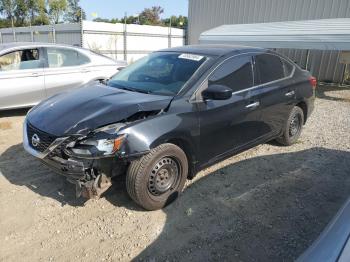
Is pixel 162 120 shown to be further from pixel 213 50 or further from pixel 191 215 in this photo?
pixel 213 50

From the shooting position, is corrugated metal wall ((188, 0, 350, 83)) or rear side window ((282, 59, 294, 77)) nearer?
rear side window ((282, 59, 294, 77))

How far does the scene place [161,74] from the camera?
13.9 ft

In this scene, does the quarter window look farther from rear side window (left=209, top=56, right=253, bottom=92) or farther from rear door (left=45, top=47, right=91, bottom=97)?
rear side window (left=209, top=56, right=253, bottom=92)

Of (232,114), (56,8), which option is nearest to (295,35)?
(232,114)

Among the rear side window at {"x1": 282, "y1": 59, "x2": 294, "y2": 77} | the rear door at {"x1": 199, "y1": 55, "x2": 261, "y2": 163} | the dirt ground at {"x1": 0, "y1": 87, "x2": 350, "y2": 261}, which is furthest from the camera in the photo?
the rear side window at {"x1": 282, "y1": 59, "x2": 294, "y2": 77}

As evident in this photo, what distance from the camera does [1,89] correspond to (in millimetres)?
6426

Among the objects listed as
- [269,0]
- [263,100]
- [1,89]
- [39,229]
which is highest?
[269,0]

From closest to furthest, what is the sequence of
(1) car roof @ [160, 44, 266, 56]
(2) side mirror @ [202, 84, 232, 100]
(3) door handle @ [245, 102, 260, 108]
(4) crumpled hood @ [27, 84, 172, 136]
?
(4) crumpled hood @ [27, 84, 172, 136], (2) side mirror @ [202, 84, 232, 100], (1) car roof @ [160, 44, 266, 56], (3) door handle @ [245, 102, 260, 108]

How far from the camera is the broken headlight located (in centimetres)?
312

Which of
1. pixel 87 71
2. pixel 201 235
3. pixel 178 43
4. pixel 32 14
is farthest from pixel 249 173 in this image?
pixel 32 14

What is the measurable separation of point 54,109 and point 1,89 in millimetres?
3489

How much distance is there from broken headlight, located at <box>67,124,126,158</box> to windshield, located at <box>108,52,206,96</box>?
3.01 ft

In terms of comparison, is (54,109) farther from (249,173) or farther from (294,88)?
(294,88)

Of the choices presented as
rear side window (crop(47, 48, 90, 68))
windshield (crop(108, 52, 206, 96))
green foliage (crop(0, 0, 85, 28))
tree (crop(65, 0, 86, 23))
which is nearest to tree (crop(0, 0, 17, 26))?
green foliage (crop(0, 0, 85, 28))
